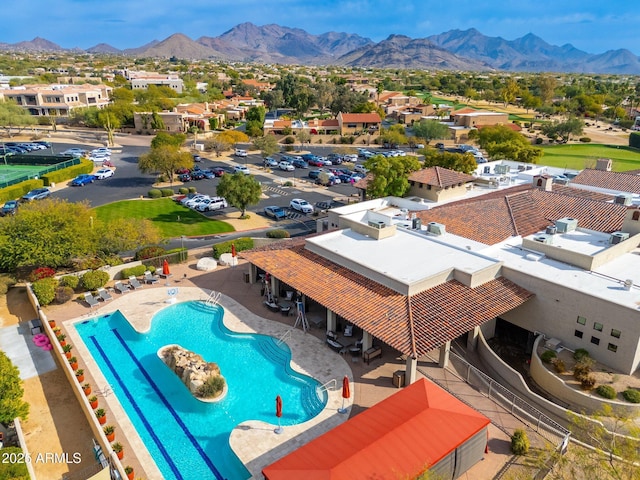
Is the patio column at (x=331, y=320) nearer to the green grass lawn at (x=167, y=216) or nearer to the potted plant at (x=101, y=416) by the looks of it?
the potted plant at (x=101, y=416)

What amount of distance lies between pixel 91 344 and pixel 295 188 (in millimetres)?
44213

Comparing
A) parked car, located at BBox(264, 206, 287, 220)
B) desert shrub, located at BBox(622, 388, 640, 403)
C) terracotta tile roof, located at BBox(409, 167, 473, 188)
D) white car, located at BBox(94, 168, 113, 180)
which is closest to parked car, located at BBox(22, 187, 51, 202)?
white car, located at BBox(94, 168, 113, 180)

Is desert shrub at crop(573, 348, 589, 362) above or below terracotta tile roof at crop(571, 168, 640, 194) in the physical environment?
below

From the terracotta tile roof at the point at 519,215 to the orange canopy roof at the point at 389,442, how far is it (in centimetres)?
1704

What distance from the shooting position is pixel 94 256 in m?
39.7

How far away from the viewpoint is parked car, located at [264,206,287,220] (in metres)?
56.0

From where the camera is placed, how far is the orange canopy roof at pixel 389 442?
17.5 meters

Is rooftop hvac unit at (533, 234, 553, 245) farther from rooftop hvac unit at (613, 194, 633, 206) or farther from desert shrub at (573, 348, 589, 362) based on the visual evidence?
rooftop hvac unit at (613, 194, 633, 206)

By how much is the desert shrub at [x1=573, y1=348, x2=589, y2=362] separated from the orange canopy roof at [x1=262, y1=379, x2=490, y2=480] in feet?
29.5

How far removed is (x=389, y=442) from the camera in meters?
18.6

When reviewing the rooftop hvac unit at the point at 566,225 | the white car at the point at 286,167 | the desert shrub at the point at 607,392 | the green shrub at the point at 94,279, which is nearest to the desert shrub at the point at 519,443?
the desert shrub at the point at 607,392

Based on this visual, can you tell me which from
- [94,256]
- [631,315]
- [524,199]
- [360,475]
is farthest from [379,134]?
[360,475]

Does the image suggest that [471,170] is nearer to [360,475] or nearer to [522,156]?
[522,156]

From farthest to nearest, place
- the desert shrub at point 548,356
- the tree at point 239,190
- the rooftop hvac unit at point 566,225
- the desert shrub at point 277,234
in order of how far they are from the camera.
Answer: the tree at point 239,190 → the desert shrub at point 277,234 → the rooftop hvac unit at point 566,225 → the desert shrub at point 548,356
